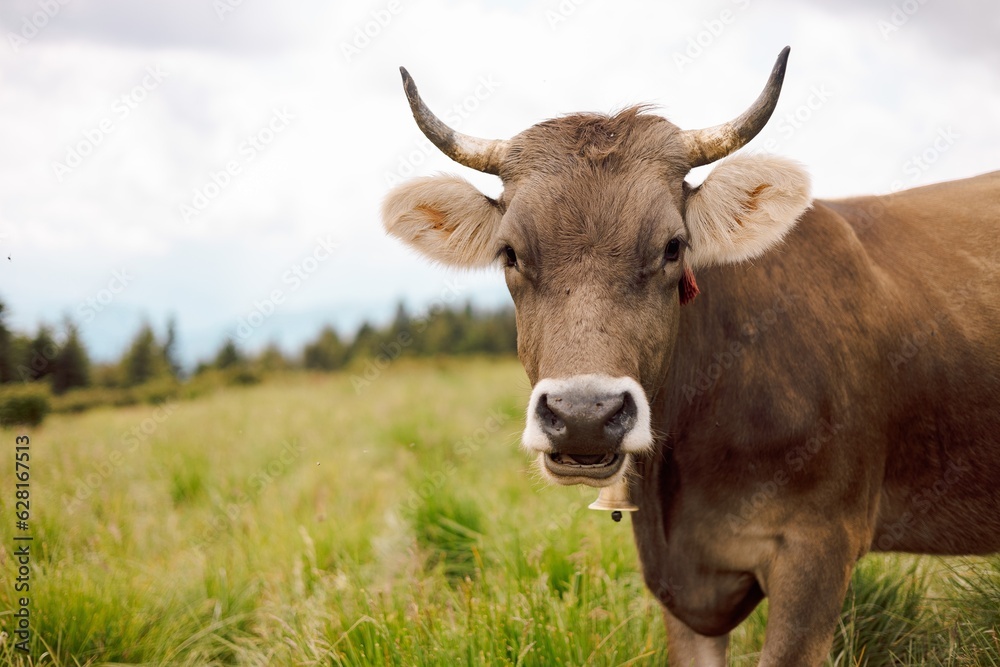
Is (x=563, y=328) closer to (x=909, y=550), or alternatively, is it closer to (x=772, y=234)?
(x=772, y=234)

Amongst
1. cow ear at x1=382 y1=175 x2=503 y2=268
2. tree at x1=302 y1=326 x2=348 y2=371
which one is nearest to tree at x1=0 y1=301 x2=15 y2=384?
cow ear at x1=382 y1=175 x2=503 y2=268

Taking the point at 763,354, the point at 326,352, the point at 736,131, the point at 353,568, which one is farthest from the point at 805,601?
the point at 326,352

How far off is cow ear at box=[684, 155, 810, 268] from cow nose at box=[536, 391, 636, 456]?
1.05 m

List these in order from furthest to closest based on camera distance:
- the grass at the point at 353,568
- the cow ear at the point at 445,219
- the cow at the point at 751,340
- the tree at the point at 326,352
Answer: the tree at the point at 326,352 → the cow ear at the point at 445,219 → the grass at the point at 353,568 → the cow at the point at 751,340

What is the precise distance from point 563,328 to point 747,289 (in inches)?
43.6

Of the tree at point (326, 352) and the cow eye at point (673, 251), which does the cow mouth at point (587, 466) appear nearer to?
the cow eye at point (673, 251)

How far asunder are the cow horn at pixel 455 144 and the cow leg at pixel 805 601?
2.08m

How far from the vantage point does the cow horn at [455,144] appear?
356 cm

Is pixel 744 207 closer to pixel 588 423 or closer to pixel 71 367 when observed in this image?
pixel 588 423

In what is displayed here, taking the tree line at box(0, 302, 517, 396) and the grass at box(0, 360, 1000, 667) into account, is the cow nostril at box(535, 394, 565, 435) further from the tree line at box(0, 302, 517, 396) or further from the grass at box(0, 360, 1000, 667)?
the tree line at box(0, 302, 517, 396)

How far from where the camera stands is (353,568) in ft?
16.6

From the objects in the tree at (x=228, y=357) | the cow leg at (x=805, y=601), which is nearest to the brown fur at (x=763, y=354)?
the cow leg at (x=805, y=601)

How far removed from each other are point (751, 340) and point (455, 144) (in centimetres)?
159

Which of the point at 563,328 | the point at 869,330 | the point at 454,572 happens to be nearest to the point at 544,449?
the point at 563,328
